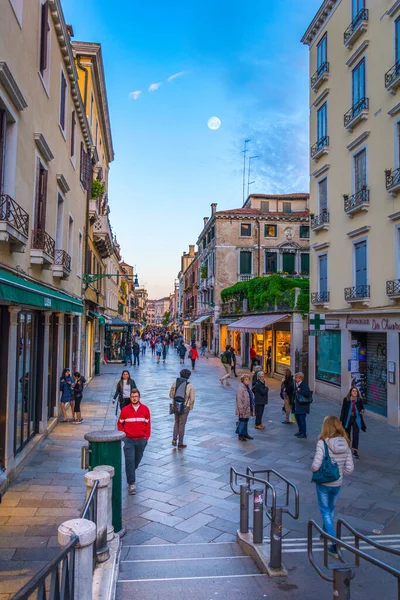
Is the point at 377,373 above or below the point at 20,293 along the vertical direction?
below

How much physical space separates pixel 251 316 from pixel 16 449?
21055 millimetres

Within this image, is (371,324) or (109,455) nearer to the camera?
(109,455)

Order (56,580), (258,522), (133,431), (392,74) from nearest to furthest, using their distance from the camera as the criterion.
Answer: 1. (56,580)
2. (258,522)
3. (133,431)
4. (392,74)

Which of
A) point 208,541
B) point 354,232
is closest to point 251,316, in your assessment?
point 354,232

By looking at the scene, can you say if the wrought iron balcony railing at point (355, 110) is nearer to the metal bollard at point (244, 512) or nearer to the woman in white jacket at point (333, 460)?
the woman in white jacket at point (333, 460)

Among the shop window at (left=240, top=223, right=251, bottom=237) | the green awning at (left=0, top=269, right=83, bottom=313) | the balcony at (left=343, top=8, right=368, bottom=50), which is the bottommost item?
the green awning at (left=0, top=269, right=83, bottom=313)

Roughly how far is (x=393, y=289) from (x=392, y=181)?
3314mm

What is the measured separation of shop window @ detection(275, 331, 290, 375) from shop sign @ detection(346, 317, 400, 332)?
724 cm

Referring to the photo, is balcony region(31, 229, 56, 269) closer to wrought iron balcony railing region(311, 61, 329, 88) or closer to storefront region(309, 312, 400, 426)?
storefront region(309, 312, 400, 426)

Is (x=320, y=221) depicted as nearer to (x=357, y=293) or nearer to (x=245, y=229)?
(x=357, y=293)

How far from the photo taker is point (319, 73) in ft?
62.4

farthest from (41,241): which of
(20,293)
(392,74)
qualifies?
(392,74)

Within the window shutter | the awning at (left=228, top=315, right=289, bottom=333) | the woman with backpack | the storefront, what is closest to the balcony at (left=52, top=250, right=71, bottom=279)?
the woman with backpack

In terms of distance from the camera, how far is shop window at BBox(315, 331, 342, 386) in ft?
56.2
